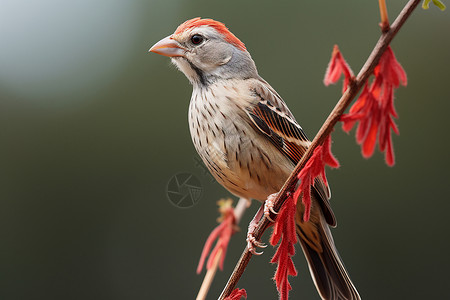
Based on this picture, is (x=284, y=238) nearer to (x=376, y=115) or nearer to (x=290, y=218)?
(x=290, y=218)

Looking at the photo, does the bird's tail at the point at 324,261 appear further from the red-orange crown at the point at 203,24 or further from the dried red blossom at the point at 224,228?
the dried red blossom at the point at 224,228

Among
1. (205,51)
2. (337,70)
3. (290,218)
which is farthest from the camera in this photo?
(205,51)

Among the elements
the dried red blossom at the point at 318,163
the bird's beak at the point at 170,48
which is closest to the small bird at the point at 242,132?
the bird's beak at the point at 170,48

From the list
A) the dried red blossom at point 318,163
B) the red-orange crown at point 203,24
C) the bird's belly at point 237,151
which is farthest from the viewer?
the red-orange crown at point 203,24

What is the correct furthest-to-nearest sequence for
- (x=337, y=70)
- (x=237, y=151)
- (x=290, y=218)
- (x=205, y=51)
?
1. (x=205, y=51)
2. (x=237, y=151)
3. (x=290, y=218)
4. (x=337, y=70)

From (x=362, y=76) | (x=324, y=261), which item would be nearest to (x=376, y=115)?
(x=362, y=76)

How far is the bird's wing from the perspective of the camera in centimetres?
305

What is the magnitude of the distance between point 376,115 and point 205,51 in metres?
1.84

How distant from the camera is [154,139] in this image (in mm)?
7566

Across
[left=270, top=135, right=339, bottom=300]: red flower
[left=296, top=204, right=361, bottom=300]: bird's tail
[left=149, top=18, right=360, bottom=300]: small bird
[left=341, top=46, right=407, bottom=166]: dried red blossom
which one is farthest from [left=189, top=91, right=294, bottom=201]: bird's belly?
[left=341, top=46, right=407, bottom=166]: dried red blossom

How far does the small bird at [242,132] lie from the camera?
3.01 metres

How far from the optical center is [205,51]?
3.26m

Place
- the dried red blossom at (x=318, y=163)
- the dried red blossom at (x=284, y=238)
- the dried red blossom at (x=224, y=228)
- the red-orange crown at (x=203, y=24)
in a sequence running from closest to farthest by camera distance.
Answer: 1. the dried red blossom at (x=224, y=228)
2. the dried red blossom at (x=318, y=163)
3. the dried red blossom at (x=284, y=238)
4. the red-orange crown at (x=203, y=24)

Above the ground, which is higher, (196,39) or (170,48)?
(196,39)
